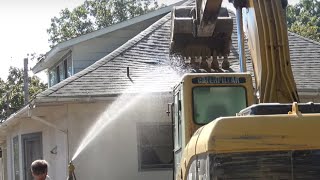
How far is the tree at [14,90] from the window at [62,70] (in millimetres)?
18379

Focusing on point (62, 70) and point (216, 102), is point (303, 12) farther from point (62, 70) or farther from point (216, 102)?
point (216, 102)

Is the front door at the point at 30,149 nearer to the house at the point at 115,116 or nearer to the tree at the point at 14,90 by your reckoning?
the house at the point at 115,116

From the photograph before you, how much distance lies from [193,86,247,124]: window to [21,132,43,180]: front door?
9.05 m

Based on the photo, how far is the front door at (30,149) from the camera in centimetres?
1642

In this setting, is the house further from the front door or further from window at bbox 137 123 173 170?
the front door

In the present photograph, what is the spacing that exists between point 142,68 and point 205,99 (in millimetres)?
7412

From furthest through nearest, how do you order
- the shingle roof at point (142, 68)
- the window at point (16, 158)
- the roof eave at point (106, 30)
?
the roof eave at point (106, 30), the window at point (16, 158), the shingle roof at point (142, 68)

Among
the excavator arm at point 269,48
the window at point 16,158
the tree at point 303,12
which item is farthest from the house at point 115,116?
the tree at point 303,12

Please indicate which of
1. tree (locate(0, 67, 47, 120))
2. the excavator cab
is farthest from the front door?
tree (locate(0, 67, 47, 120))

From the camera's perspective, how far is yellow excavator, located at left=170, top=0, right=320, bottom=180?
15.6ft

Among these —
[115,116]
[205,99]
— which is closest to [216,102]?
[205,99]

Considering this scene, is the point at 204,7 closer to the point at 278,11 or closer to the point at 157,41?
the point at 278,11

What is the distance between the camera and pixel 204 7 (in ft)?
32.1

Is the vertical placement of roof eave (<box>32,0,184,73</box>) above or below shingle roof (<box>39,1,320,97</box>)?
above
